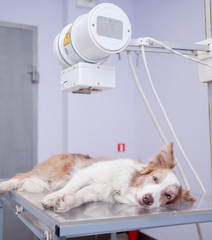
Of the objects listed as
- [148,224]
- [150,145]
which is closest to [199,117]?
[150,145]

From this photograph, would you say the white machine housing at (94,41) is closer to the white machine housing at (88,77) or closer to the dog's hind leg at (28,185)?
the white machine housing at (88,77)

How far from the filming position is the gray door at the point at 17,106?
3300 millimetres

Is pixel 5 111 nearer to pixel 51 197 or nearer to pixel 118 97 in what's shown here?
pixel 118 97

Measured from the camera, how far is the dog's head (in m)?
1.33

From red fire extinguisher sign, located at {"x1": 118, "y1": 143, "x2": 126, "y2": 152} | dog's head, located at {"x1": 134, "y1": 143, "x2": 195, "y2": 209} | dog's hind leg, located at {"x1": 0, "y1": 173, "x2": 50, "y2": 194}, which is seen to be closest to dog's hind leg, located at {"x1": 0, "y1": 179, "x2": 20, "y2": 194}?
dog's hind leg, located at {"x1": 0, "y1": 173, "x2": 50, "y2": 194}

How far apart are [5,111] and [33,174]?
5.04 ft

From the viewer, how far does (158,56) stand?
3531 millimetres

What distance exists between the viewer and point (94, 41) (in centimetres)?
110

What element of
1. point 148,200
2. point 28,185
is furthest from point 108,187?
point 28,185

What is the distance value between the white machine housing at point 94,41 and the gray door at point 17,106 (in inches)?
87.1

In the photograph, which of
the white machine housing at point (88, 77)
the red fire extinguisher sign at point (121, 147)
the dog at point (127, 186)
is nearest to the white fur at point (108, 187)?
the dog at point (127, 186)

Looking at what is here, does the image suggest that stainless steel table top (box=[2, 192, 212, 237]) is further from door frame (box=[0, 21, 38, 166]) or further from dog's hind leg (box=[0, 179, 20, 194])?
door frame (box=[0, 21, 38, 166])

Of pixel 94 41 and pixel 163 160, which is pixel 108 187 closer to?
pixel 163 160

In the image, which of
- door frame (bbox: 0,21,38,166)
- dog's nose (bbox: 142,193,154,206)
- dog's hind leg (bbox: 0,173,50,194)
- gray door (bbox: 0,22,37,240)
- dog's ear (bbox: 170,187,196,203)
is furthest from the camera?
door frame (bbox: 0,21,38,166)
